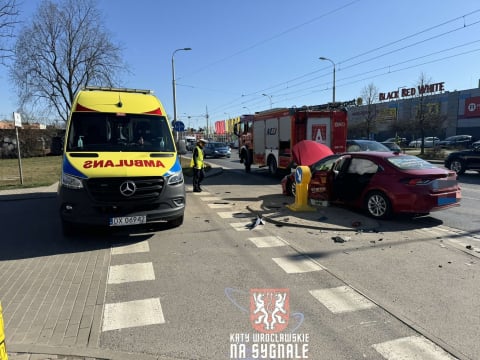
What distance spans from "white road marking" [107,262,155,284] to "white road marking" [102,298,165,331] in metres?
0.67

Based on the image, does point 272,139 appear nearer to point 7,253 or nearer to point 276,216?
point 276,216

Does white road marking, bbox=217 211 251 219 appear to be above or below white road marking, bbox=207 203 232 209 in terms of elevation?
above

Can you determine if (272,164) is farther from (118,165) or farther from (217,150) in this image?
(217,150)

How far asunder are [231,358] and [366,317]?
145 cm

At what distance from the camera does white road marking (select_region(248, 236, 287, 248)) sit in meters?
5.96

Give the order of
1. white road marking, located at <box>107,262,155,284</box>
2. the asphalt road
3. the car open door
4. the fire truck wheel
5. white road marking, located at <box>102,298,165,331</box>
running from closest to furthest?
the asphalt road, white road marking, located at <box>102,298,165,331</box>, white road marking, located at <box>107,262,155,284</box>, the car open door, the fire truck wheel

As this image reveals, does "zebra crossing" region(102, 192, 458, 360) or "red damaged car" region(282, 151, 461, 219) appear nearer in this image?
"zebra crossing" region(102, 192, 458, 360)

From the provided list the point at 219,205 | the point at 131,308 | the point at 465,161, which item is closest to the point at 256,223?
the point at 219,205

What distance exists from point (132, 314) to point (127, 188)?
2487 millimetres

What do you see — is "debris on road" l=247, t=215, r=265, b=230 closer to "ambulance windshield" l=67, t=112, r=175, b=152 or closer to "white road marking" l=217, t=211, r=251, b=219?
"white road marking" l=217, t=211, r=251, b=219

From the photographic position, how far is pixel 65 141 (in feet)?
21.4

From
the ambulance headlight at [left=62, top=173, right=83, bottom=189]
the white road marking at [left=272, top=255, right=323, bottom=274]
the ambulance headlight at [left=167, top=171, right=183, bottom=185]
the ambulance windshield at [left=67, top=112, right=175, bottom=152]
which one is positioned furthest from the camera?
the ambulance windshield at [left=67, top=112, right=175, bottom=152]

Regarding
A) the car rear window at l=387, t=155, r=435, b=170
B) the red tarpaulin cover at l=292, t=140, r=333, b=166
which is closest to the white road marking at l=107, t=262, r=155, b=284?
the car rear window at l=387, t=155, r=435, b=170

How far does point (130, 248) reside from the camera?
578 centimetres
